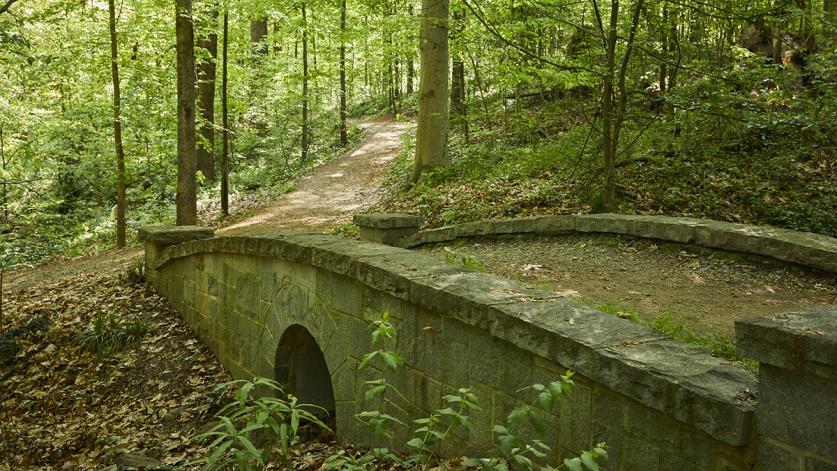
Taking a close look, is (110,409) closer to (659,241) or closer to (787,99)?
(659,241)

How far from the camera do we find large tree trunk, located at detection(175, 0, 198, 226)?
1080 cm

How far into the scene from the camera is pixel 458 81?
1920cm

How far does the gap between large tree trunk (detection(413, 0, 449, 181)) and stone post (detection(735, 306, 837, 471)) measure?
10.3 m

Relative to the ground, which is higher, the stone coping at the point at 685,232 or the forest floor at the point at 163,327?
the stone coping at the point at 685,232

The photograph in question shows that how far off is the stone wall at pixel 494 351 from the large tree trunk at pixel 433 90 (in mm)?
6119

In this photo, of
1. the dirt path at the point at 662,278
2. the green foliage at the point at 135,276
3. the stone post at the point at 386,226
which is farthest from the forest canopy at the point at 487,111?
the green foliage at the point at 135,276

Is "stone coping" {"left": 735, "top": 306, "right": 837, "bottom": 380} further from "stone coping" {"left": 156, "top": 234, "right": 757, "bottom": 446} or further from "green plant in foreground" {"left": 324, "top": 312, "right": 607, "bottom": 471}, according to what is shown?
"green plant in foreground" {"left": 324, "top": 312, "right": 607, "bottom": 471}

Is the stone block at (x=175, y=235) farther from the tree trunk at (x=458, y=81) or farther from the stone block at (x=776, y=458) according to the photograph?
the stone block at (x=776, y=458)

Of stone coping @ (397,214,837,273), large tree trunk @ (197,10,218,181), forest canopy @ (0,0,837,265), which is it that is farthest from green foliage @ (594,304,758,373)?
large tree trunk @ (197,10,218,181)

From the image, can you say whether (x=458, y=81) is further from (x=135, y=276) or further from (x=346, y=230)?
(x=135, y=276)

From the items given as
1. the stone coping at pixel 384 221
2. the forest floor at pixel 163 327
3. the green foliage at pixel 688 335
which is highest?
the stone coping at pixel 384 221

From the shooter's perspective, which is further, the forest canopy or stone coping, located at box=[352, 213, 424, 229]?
the forest canopy

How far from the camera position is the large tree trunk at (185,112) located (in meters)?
10.8

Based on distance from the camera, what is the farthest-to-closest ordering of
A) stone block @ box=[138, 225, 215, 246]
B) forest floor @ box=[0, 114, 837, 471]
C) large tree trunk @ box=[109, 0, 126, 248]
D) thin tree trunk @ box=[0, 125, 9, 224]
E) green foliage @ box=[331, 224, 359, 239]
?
1. thin tree trunk @ box=[0, 125, 9, 224]
2. large tree trunk @ box=[109, 0, 126, 248]
3. green foliage @ box=[331, 224, 359, 239]
4. stone block @ box=[138, 225, 215, 246]
5. forest floor @ box=[0, 114, 837, 471]
